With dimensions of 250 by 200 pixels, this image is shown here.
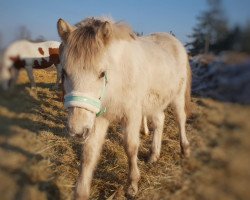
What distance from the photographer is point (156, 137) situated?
15.4 ft

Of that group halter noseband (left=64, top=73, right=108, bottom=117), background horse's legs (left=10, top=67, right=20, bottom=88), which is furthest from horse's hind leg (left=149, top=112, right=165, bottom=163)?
background horse's legs (left=10, top=67, right=20, bottom=88)

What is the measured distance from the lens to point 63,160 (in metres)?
4.07

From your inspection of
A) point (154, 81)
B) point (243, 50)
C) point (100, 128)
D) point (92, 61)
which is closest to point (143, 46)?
point (154, 81)

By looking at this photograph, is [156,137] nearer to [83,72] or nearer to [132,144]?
[132,144]

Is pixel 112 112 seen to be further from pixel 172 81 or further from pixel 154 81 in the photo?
pixel 172 81

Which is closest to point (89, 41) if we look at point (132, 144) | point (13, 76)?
point (132, 144)

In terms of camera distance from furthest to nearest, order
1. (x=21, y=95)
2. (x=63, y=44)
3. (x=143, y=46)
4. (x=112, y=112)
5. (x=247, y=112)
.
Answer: (x=143, y=46) < (x=112, y=112) < (x=63, y=44) < (x=21, y=95) < (x=247, y=112)

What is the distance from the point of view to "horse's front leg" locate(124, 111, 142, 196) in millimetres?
3341

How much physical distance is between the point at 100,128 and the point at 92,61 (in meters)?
0.93

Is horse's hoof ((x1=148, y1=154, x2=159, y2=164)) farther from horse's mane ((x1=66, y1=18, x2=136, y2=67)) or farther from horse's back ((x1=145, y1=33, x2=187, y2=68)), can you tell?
horse's mane ((x1=66, y1=18, x2=136, y2=67))

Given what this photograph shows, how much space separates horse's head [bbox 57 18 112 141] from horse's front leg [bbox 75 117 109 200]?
65 centimetres

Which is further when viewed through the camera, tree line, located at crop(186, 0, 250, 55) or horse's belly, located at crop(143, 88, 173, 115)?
horse's belly, located at crop(143, 88, 173, 115)

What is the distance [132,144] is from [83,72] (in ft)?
3.82

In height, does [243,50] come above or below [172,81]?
above
